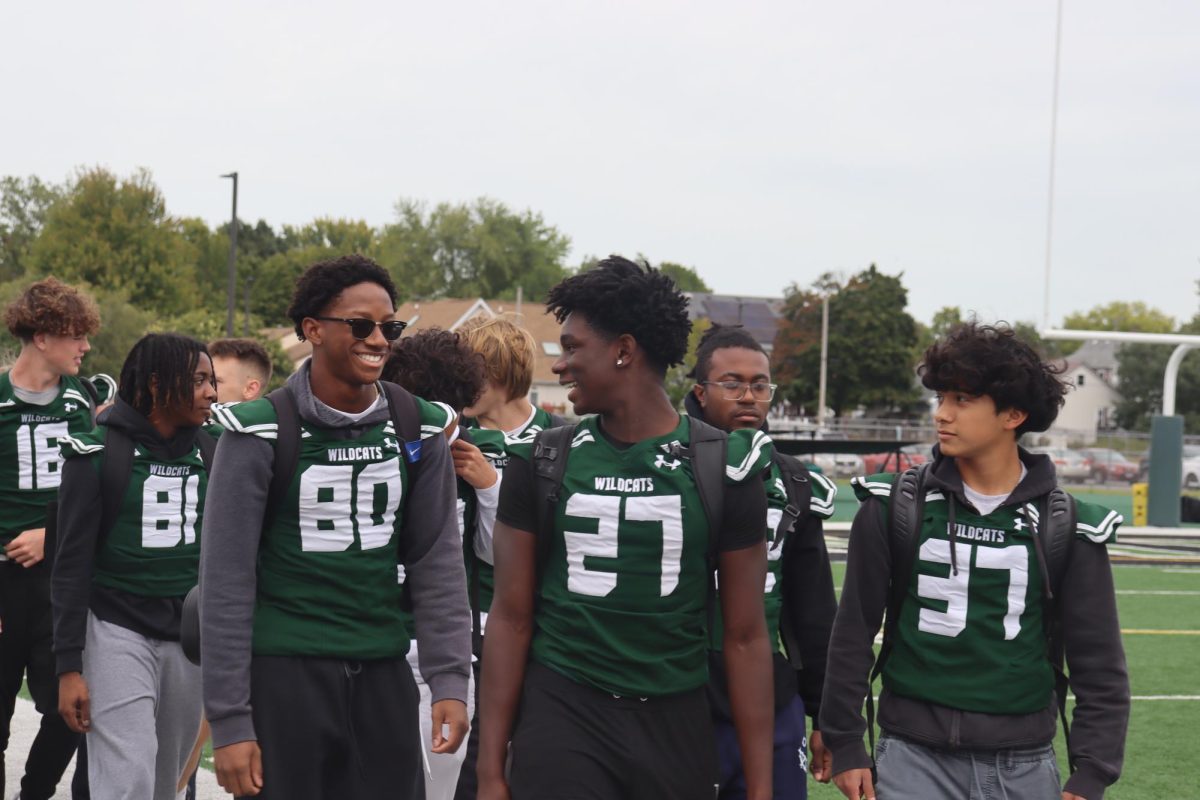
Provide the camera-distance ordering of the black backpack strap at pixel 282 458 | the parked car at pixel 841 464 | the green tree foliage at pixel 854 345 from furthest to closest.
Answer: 1. the green tree foliage at pixel 854 345
2. the parked car at pixel 841 464
3. the black backpack strap at pixel 282 458

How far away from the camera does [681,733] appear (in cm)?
349

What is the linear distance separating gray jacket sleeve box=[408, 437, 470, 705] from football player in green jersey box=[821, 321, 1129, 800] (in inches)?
40.9

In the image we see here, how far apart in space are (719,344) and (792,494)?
2.27 ft

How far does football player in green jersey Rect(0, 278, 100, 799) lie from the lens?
6133mm

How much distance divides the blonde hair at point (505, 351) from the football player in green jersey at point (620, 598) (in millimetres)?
Result: 1909

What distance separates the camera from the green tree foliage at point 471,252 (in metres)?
105

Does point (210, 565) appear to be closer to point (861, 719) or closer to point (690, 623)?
point (690, 623)

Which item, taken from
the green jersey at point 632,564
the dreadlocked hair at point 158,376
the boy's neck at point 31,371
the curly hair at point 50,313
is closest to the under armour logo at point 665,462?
the green jersey at point 632,564

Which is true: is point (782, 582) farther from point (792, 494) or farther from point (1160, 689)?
point (1160, 689)

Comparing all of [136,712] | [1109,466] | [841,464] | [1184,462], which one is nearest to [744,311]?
[841,464]

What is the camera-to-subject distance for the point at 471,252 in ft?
349

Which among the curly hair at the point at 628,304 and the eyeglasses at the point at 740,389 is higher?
the curly hair at the point at 628,304

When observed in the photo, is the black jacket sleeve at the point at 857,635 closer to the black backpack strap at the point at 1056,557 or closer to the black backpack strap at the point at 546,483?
the black backpack strap at the point at 1056,557

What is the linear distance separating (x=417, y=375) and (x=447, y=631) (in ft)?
4.44
